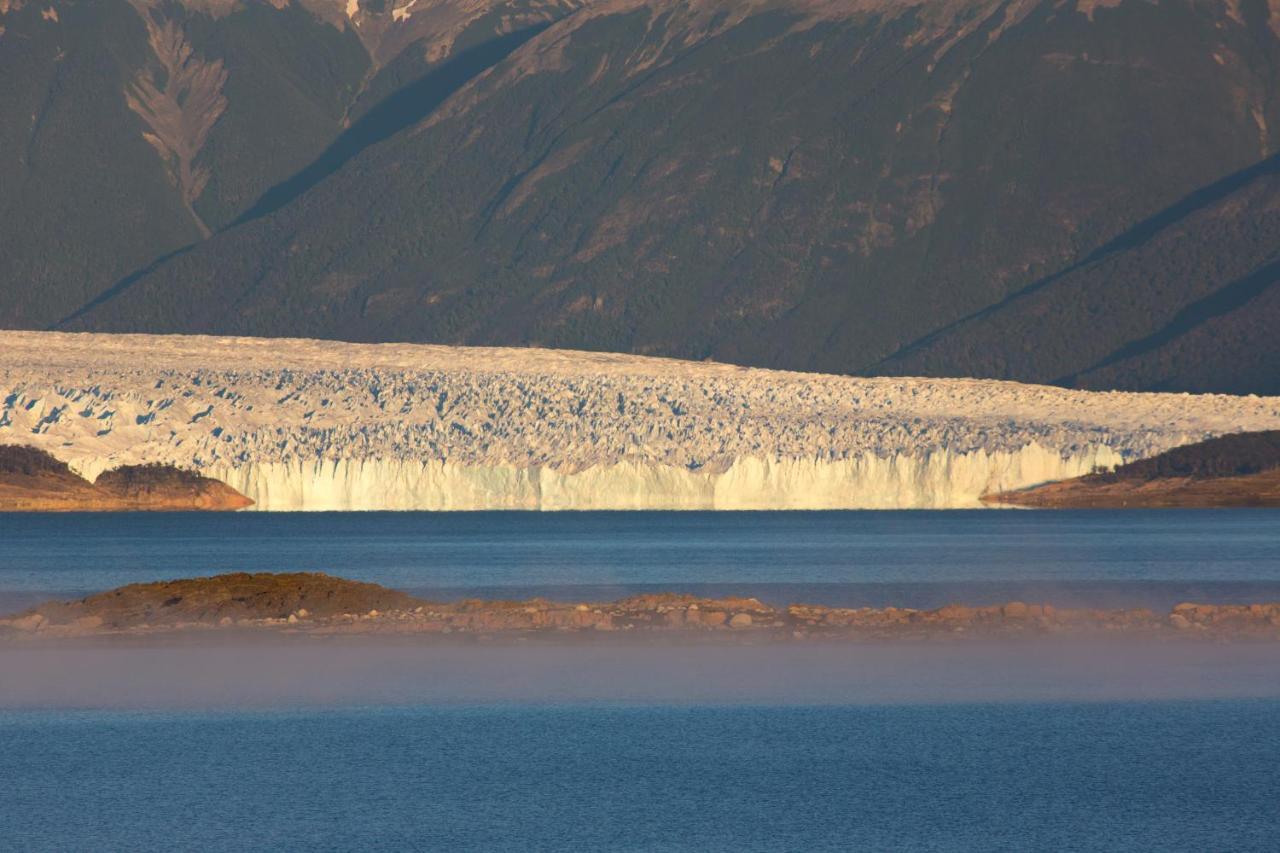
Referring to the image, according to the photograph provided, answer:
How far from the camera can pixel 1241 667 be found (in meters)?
32.5

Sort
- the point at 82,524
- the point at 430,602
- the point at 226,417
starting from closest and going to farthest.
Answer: the point at 430,602 → the point at 226,417 → the point at 82,524

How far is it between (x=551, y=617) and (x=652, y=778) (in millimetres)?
15644

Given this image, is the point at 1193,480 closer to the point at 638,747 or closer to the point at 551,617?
the point at 551,617

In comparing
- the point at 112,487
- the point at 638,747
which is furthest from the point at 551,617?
the point at 112,487

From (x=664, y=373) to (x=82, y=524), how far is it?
24161 millimetres

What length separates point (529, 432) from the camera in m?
90.8

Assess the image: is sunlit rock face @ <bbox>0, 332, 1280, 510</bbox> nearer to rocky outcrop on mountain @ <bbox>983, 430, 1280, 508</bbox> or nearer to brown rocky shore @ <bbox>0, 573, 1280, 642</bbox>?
rocky outcrop on mountain @ <bbox>983, 430, 1280, 508</bbox>

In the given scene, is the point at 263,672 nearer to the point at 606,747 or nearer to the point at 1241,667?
the point at 606,747

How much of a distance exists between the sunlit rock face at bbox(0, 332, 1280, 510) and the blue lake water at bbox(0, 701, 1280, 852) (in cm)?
6173

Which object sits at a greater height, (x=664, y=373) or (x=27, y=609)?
(x=664, y=373)

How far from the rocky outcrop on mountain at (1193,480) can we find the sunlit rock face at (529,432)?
4232mm

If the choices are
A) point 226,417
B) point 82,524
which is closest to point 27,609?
point 226,417

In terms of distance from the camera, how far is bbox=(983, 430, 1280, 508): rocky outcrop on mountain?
10088 cm

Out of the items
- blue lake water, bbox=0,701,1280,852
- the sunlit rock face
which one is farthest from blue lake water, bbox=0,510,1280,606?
blue lake water, bbox=0,701,1280,852
